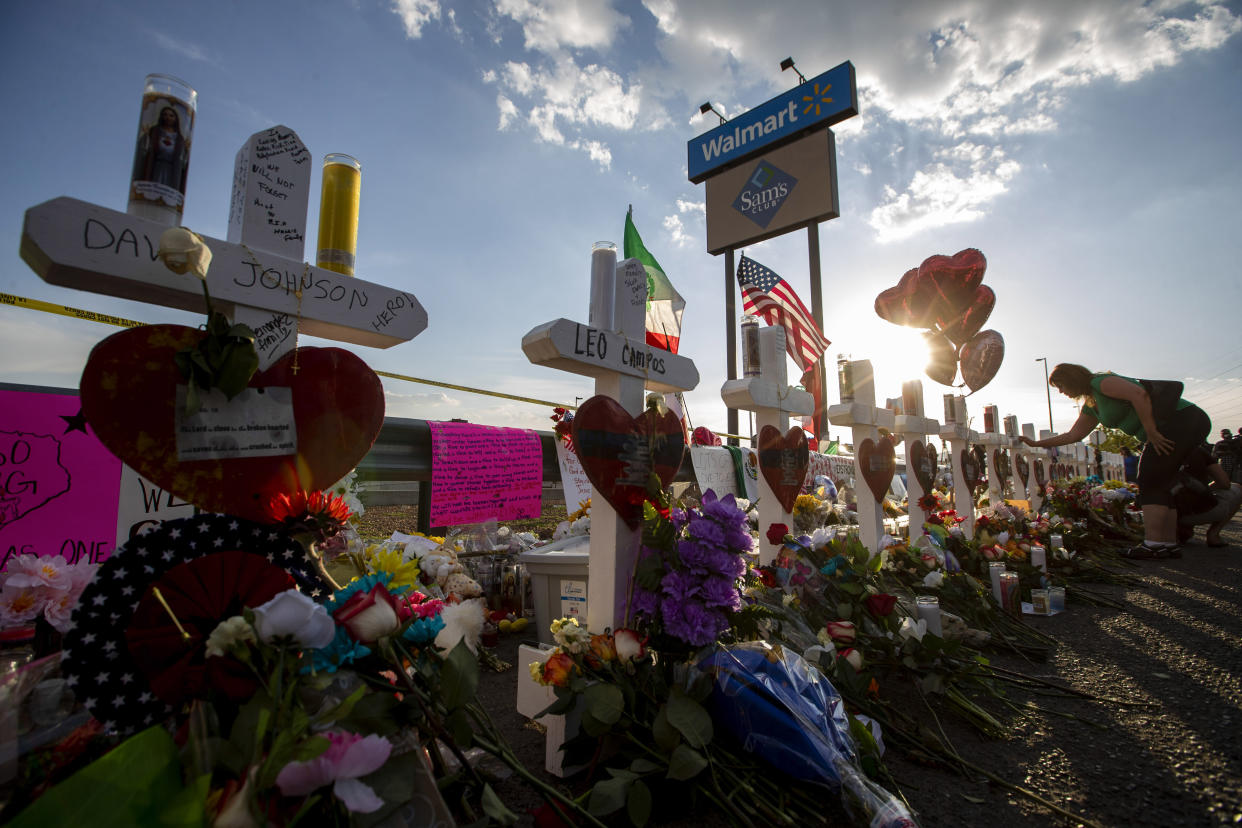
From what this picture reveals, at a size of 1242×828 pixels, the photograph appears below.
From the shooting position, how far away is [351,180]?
1.52 metres

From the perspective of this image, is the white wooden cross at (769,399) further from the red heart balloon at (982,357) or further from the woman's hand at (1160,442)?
the woman's hand at (1160,442)

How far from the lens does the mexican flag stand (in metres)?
4.58

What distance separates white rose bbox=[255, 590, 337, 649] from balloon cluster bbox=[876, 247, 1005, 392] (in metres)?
6.28

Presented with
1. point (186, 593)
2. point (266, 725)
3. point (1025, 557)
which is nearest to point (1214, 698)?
point (1025, 557)

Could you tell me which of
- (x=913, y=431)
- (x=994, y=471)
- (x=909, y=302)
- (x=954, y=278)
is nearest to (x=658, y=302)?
(x=913, y=431)

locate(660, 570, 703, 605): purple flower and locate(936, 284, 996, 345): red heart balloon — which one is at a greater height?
locate(936, 284, 996, 345): red heart balloon

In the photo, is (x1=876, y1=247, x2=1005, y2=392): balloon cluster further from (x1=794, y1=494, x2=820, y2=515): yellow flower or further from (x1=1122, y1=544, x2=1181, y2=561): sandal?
(x1=794, y1=494, x2=820, y2=515): yellow flower

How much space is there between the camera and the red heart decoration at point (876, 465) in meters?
3.67

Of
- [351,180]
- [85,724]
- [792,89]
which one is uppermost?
[792,89]

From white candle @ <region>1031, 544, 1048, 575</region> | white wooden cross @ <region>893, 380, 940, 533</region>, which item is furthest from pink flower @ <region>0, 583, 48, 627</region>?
white candle @ <region>1031, 544, 1048, 575</region>

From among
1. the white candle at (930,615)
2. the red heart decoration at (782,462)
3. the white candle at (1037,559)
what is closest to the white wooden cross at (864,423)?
the red heart decoration at (782,462)

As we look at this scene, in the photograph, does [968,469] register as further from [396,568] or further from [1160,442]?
[396,568]

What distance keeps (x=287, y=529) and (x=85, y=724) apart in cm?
42

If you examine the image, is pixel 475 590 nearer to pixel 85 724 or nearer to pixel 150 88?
pixel 85 724
